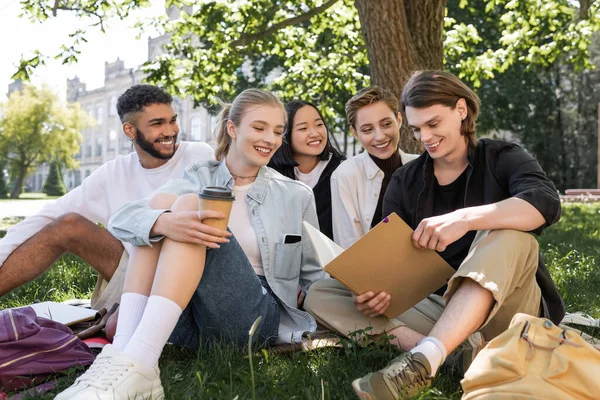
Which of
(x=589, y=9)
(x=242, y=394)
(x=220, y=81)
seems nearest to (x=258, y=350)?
(x=242, y=394)

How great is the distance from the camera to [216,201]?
8.16ft

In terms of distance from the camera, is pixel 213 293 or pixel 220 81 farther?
pixel 220 81

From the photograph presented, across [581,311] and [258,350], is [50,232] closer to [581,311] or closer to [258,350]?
[258,350]

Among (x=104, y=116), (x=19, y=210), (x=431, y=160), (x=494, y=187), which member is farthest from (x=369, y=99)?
(x=104, y=116)

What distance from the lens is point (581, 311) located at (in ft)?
13.2

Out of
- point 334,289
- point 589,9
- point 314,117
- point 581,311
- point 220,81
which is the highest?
point 589,9

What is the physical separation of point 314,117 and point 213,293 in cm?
209

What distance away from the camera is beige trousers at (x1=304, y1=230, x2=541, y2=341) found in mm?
2463

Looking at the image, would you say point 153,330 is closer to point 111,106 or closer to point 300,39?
point 300,39

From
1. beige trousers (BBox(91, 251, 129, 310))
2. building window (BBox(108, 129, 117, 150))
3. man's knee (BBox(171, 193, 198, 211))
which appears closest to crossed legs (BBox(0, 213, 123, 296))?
beige trousers (BBox(91, 251, 129, 310))

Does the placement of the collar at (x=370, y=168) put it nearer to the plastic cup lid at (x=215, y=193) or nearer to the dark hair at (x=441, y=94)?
the dark hair at (x=441, y=94)

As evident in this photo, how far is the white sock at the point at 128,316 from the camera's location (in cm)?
251

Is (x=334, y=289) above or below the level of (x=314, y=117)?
below

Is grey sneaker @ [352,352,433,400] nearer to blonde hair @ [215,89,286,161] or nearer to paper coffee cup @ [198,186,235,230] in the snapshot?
paper coffee cup @ [198,186,235,230]
